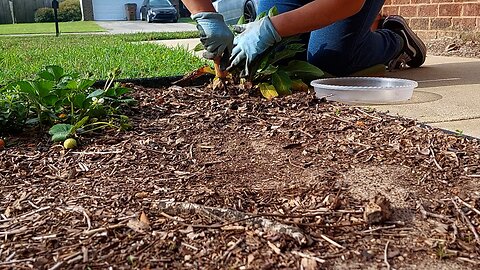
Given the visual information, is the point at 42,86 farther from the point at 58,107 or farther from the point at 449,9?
the point at 449,9

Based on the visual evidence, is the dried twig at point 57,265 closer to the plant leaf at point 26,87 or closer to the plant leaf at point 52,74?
the plant leaf at point 26,87

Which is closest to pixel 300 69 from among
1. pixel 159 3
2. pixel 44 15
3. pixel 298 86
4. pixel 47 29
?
pixel 298 86

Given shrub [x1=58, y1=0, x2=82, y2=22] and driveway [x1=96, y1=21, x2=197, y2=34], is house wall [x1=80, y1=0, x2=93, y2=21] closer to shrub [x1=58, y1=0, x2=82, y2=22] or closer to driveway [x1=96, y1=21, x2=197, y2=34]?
shrub [x1=58, y1=0, x2=82, y2=22]

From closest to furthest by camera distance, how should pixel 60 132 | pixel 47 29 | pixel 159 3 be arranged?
pixel 60 132, pixel 47 29, pixel 159 3

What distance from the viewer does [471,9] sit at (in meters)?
3.56

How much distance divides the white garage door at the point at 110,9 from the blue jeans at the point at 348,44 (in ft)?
64.5

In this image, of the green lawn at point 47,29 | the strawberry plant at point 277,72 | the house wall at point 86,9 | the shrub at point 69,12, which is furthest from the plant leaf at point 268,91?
the shrub at point 69,12

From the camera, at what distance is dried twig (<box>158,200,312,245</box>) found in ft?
2.81

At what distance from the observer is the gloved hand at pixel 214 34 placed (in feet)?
6.34

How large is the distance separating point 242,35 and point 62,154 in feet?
3.12

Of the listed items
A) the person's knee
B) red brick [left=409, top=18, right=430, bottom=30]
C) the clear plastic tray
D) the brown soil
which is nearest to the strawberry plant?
the clear plastic tray

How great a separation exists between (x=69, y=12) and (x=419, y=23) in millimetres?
19071

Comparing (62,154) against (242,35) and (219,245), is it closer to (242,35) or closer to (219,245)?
(219,245)

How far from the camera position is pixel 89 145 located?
4.55 feet
